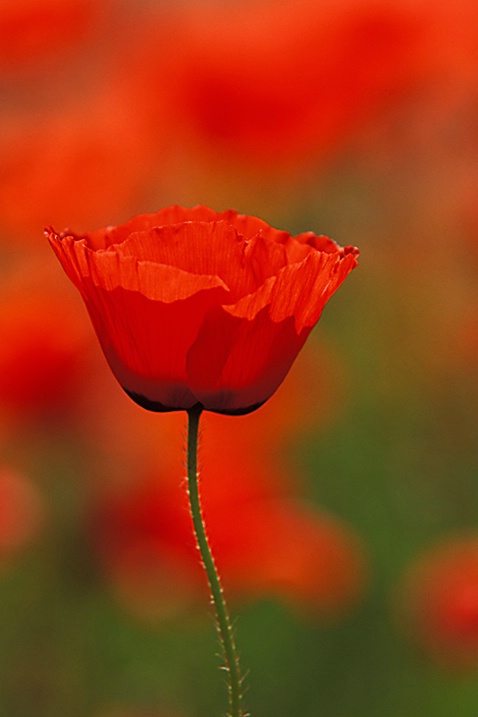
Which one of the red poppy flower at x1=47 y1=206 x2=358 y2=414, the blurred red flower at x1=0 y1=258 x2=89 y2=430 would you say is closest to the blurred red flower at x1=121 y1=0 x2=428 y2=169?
the blurred red flower at x1=0 y1=258 x2=89 y2=430

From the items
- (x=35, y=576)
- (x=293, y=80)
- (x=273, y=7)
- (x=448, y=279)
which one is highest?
(x=273, y=7)

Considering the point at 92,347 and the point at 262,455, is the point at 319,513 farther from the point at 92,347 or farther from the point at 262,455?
the point at 92,347

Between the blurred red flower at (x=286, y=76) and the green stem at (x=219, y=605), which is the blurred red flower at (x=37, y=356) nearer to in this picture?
the blurred red flower at (x=286, y=76)

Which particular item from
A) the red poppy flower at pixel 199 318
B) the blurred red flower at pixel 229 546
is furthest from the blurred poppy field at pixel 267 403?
the red poppy flower at pixel 199 318


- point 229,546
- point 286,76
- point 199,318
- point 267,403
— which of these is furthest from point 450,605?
point 199,318

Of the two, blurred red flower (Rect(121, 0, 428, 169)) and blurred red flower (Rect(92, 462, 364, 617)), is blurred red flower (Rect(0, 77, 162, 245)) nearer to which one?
blurred red flower (Rect(121, 0, 428, 169))

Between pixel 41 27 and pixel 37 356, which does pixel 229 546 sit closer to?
pixel 37 356

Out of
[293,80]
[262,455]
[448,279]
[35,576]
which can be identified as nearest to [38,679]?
[35,576]
